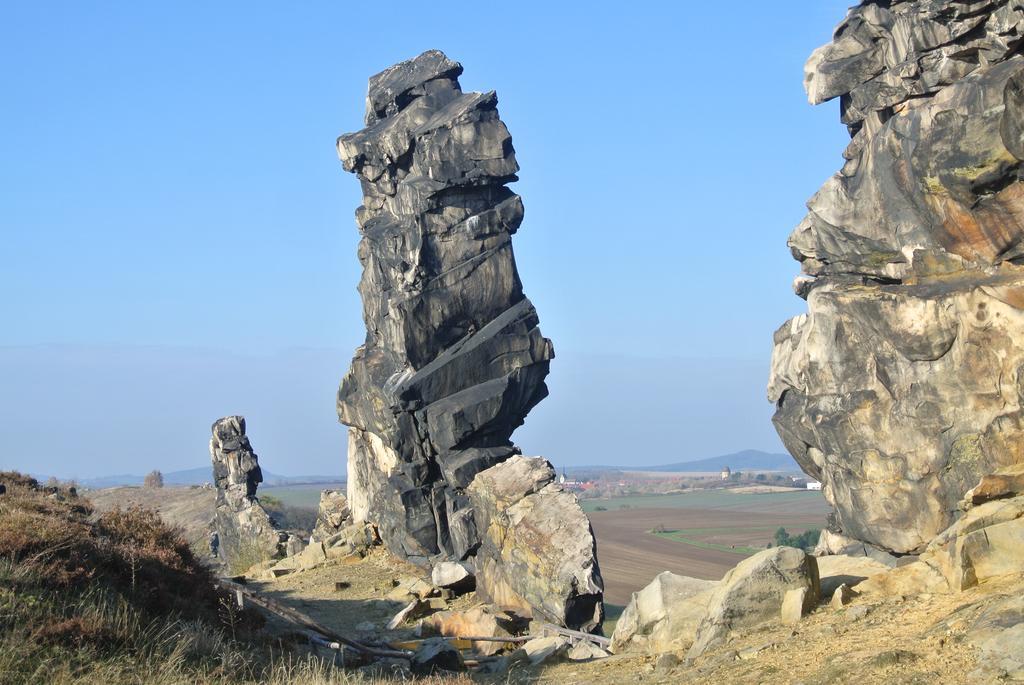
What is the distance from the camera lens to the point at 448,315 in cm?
3572

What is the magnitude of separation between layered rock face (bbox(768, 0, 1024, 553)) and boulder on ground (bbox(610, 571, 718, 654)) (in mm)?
7650

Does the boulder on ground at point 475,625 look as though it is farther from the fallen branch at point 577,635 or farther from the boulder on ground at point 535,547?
the boulder on ground at point 535,547

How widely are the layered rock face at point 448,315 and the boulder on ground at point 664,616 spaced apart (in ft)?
47.5

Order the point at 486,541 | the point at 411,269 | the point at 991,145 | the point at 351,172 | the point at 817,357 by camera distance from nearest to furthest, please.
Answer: the point at 991,145 → the point at 817,357 → the point at 486,541 → the point at 411,269 → the point at 351,172

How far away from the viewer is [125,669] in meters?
13.8

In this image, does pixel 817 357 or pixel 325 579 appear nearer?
pixel 817 357

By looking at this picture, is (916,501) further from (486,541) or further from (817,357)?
(486,541)

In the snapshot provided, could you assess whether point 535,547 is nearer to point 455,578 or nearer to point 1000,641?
point 455,578

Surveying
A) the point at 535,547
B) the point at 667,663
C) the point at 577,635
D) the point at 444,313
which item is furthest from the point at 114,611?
the point at 444,313

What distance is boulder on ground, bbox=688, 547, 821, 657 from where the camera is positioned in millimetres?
16031

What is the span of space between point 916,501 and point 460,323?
1547 centimetres

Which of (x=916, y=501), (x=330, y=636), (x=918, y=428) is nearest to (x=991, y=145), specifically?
(x=918, y=428)

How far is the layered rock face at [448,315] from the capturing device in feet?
116

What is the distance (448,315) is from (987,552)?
22392 mm
